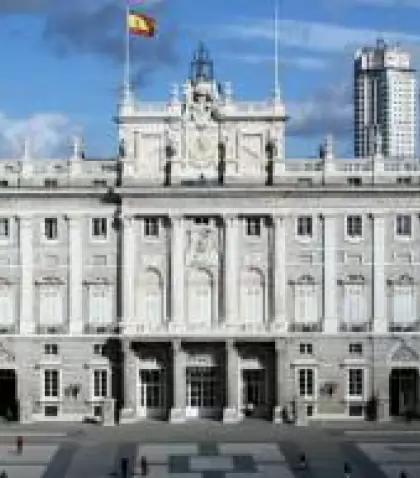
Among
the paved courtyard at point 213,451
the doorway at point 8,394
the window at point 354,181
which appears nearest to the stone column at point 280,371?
the paved courtyard at point 213,451

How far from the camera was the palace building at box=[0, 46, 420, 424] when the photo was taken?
325ft

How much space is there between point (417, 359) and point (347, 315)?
5027 mm

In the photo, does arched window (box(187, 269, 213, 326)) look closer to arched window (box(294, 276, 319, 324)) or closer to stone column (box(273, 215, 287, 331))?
stone column (box(273, 215, 287, 331))

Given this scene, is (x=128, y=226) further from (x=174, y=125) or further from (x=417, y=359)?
(x=417, y=359)

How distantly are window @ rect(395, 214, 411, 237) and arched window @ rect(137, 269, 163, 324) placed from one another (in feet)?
48.8

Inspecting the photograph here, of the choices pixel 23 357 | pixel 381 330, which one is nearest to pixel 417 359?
pixel 381 330

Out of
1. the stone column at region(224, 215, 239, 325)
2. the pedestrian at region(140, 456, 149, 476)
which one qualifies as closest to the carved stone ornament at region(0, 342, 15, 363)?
the stone column at region(224, 215, 239, 325)

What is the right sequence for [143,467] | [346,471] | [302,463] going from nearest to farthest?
[346,471], [143,467], [302,463]

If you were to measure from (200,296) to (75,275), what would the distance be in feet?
25.6

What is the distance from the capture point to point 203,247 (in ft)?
325

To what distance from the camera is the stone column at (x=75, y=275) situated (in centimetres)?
9981

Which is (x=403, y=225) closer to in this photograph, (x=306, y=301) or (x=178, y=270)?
(x=306, y=301)

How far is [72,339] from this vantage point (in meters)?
99.7

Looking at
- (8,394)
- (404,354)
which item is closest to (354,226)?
(404,354)
